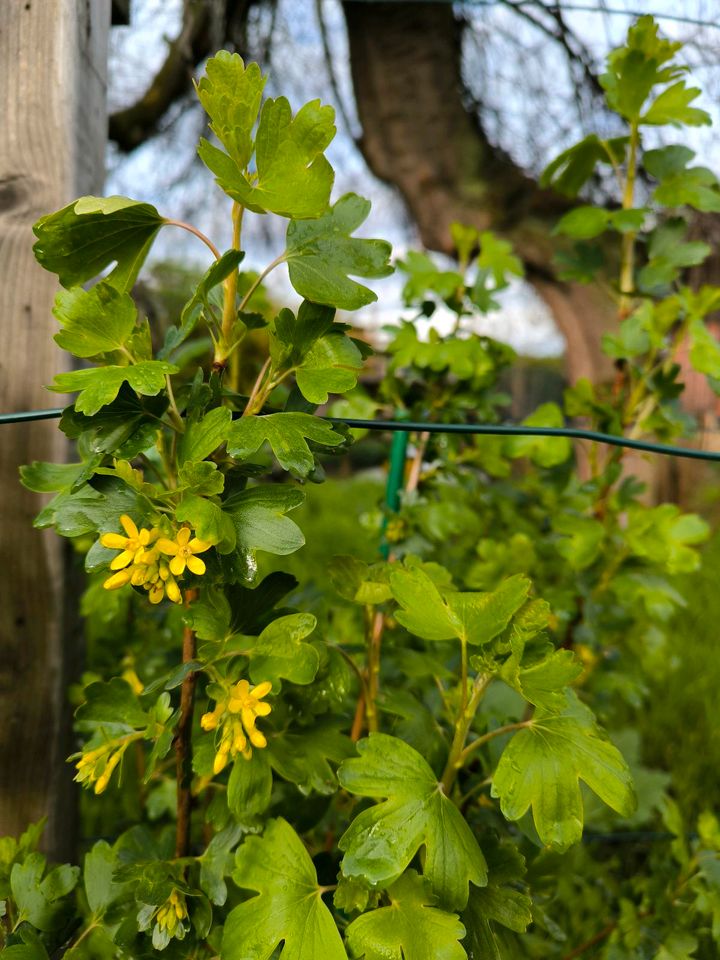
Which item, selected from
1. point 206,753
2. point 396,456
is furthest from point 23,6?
point 206,753

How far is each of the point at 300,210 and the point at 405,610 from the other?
0.34m

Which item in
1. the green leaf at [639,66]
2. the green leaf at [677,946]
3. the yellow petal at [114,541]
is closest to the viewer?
the yellow petal at [114,541]

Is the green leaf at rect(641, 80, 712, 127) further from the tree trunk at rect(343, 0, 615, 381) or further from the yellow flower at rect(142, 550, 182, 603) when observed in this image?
the tree trunk at rect(343, 0, 615, 381)

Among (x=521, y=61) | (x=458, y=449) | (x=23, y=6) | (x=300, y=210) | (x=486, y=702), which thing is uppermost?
(x=521, y=61)

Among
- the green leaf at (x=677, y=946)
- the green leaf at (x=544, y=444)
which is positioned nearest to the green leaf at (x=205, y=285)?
the green leaf at (x=544, y=444)

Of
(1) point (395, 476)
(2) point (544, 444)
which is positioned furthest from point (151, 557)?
(2) point (544, 444)

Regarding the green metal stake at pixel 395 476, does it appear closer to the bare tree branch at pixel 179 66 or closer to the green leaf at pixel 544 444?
the green leaf at pixel 544 444

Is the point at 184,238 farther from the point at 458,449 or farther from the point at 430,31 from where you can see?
the point at 458,449

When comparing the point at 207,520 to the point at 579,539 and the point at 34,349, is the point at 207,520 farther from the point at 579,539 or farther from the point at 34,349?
the point at 579,539

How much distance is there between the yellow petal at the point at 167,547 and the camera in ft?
1.74

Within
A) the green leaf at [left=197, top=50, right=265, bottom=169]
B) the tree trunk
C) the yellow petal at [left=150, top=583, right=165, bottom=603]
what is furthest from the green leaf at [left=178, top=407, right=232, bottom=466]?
the tree trunk

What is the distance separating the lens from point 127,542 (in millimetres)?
528

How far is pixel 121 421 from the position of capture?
1.98ft

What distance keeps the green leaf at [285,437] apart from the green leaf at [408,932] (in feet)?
1.21
